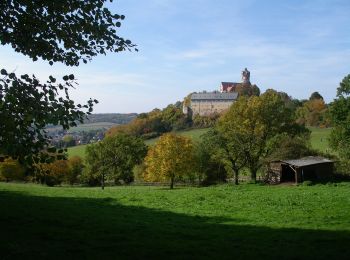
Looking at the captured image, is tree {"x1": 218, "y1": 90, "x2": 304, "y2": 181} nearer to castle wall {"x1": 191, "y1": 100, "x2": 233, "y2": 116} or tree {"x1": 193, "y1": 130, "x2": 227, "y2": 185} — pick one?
tree {"x1": 193, "y1": 130, "x2": 227, "y2": 185}

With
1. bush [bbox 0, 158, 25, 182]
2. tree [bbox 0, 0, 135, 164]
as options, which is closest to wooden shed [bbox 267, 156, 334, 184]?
bush [bbox 0, 158, 25, 182]

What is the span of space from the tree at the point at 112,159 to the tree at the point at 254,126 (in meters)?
16.8

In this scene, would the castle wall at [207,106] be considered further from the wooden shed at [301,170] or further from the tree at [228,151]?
the wooden shed at [301,170]

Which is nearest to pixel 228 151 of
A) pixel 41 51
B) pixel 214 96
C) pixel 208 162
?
pixel 208 162

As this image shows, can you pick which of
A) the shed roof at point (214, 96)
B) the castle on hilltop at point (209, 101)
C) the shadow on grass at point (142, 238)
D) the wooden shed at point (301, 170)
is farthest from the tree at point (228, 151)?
the shed roof at point (214, 96)

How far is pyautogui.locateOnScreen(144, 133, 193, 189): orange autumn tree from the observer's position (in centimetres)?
5544

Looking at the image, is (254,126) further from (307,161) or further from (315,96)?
(315,96)

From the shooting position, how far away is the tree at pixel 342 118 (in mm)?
48812

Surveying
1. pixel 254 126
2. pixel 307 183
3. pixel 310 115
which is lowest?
pixel 307 183

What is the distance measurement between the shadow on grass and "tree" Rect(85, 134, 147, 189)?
44.7 metres

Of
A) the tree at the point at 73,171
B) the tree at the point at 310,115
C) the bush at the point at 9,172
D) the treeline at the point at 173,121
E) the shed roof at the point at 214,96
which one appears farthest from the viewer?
the shed roof at the point at 214,96

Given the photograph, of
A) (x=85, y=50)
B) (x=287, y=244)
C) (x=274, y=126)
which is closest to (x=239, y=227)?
(x=287, y=244)

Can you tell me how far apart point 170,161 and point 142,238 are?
4131 centimetres

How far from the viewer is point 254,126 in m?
57.6
